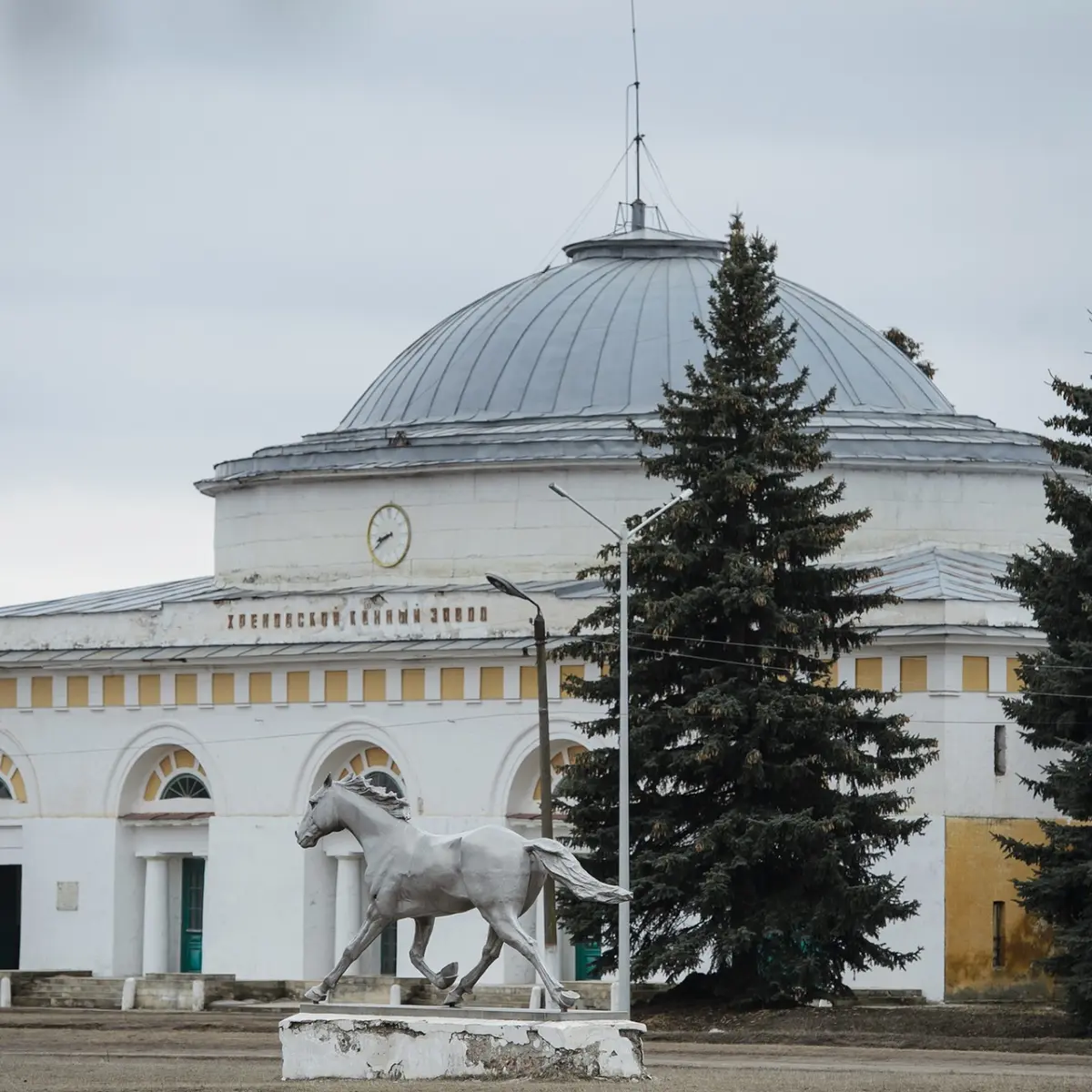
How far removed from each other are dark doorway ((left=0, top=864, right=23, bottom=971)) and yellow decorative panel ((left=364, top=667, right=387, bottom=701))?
7.35 meters

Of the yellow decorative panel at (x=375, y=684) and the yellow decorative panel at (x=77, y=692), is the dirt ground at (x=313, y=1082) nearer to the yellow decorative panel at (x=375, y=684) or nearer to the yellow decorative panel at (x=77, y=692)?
the yellow decorative panel at (x=375, y=684)

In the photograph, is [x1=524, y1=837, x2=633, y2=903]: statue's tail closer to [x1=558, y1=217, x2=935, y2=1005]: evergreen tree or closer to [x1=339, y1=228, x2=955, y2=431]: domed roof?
[x1=558, y1=217, x2=935, y2=1005]: evergreen tree

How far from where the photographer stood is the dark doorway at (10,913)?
50.7m

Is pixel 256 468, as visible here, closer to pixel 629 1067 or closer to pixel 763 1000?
pixel 763 1000

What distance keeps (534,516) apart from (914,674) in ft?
29.0

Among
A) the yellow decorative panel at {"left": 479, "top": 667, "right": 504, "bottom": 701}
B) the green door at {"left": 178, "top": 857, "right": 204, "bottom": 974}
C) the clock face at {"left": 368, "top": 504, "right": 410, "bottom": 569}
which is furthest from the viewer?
the clock face at {"left": 368, "top": 504, "right": 410, "bottom": 569}

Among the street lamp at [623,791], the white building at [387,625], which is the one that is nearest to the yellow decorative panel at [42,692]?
the white building at [387,625]

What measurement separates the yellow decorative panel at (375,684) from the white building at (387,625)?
0.05 metres

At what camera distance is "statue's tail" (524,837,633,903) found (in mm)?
23594

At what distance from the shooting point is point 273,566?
172 ft

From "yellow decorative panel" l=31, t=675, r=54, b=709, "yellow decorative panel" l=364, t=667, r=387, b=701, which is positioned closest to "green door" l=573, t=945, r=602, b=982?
"yellow decorative panel" l=364, t=667, r=387, b=701

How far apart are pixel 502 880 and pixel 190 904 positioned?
26.5 metres

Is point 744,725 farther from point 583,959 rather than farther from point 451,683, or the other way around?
point 451,683

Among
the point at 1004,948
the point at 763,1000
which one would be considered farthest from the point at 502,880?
the point at 1004,948
